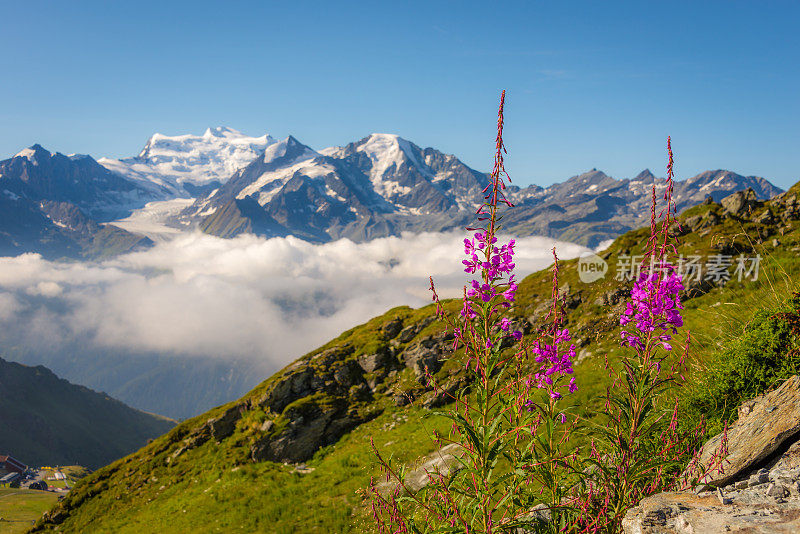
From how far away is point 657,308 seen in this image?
5.87 metres

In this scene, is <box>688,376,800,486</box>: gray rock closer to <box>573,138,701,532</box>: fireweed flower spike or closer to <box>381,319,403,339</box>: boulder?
<box>573,138,701,532</box>: fireweed flower spike

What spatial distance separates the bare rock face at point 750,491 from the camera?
192 inches

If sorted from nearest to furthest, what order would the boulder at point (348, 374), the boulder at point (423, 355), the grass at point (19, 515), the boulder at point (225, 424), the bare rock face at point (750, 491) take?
the bare rock face at point (750, 491)
the boulder at point (423, 355)
the boulder at point (348, 374)
the boulder at point (225, 424)
the grass at point (19, 515)

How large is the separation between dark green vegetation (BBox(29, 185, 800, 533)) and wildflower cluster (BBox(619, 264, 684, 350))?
7.29m

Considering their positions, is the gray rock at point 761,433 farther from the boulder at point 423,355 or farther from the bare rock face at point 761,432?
the boulder at point 423,355

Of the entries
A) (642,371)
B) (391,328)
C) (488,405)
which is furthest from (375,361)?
(642,371)

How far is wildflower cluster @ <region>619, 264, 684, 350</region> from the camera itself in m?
5.77

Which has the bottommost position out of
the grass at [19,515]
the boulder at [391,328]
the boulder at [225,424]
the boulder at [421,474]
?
the grass at [19,515]

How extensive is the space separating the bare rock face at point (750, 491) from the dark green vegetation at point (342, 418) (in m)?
5.45

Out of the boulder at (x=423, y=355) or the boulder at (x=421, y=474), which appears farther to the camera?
the boulder at (x=423, y=355)

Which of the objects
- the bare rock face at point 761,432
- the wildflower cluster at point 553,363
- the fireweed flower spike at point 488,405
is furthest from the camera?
the wildflower cluster at point 553,363

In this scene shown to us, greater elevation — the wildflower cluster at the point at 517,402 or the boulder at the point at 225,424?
the wildflower cluster at the point at 517,402

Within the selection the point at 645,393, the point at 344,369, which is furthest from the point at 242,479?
the point at 645,393

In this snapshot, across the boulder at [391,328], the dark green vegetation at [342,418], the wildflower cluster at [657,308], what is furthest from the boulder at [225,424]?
the wildflower cluster at [657,308]
